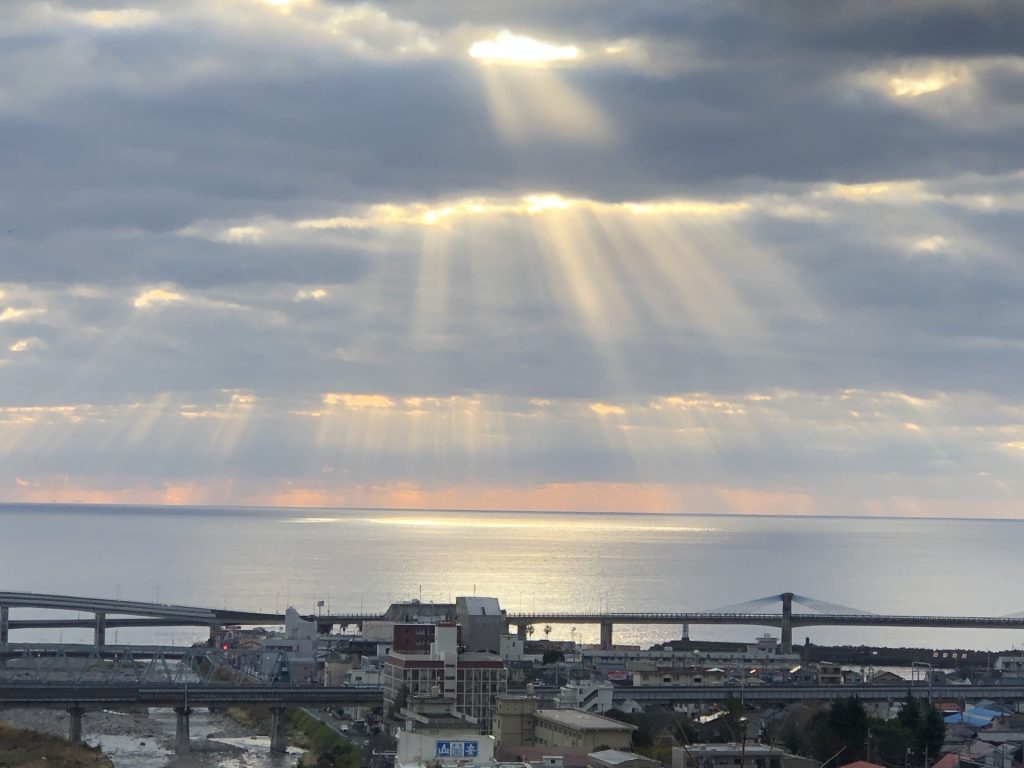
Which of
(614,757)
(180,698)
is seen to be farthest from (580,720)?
Result: (180,698)

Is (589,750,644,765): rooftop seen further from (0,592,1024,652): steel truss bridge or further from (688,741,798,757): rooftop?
(0,592,1024,652): steel truss bridge

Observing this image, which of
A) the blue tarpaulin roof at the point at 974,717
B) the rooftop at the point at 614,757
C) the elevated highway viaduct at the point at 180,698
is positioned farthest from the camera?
the elevated highway viaduct at the point at 180,698

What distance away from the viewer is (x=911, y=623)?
12044cm

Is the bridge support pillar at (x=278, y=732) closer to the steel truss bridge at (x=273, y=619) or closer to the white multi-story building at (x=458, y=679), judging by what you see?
the white multi-story building at (x=458, y=679)

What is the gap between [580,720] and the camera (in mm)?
52875

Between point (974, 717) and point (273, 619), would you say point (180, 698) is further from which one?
point (273, 619)

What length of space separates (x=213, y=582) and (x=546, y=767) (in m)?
142

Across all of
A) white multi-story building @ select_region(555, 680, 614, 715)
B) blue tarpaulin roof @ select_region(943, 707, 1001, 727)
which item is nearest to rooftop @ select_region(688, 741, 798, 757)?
white multi-story building @ select_region(555, 680, 614, 715)

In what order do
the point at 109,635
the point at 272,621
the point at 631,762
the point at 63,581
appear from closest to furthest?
the point at 631,762
the point at 272,621
the point at 109,635
the point at 63,581

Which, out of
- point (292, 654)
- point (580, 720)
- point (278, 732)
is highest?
point (292, 654)

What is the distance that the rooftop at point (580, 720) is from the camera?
50.7 m

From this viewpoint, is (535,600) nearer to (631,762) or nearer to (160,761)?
(160,761)

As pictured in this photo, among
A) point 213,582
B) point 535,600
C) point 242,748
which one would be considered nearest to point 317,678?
point 242,748

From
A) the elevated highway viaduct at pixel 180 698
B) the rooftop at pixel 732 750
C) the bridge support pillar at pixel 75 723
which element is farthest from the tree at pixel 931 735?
the bridge support pillar at pixel 75 723
